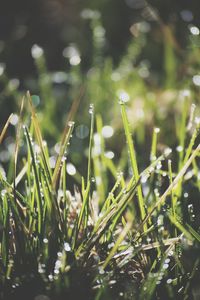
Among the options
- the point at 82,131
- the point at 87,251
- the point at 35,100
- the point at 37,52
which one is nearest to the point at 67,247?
the point at 87,251

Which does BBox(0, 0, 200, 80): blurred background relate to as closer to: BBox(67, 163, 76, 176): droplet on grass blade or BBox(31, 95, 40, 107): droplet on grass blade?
BBox(31, 95, 40, 107): droplet on grass blade

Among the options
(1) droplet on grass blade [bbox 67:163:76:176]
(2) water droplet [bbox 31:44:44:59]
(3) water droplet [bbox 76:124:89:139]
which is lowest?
(3) water droplet [bbox 76:124:89:139]

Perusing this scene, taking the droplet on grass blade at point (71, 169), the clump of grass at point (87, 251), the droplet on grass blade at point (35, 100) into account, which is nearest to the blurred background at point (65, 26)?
the droplet on grass blade at point (35, 100)

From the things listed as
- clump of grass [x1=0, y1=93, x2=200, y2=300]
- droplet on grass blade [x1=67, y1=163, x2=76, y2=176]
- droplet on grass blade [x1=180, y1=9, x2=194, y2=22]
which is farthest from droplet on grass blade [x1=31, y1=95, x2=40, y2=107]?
→ clump of grass [x1=0, y1=93, x2=200, y2=300]

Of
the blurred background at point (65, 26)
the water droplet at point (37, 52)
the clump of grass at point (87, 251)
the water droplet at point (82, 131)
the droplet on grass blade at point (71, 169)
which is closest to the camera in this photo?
the clump of grass at point (87, 251)

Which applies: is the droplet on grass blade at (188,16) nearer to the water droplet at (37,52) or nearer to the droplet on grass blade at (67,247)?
the water droplet at (37,52)

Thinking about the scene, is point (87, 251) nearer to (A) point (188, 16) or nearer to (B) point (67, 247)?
(B) point (67, 247)

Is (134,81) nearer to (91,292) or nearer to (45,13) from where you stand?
(91,292)

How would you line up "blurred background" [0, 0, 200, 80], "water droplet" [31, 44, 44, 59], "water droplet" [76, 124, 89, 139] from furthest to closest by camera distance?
"blurred background" [0, 0, 200, 80]
"water droplet" [31, 44, 44, 59]
"water droplet" [76, 124, 89, 139]

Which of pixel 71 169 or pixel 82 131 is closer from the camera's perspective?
pixel 71 169

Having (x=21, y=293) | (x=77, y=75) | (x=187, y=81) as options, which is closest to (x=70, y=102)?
(x=77, y=75)

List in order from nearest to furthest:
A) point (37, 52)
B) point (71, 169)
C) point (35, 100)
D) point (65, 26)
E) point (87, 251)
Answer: point (87, 251), point (71, 169), point (35, 100), point (37, 52), point (65, 26)
